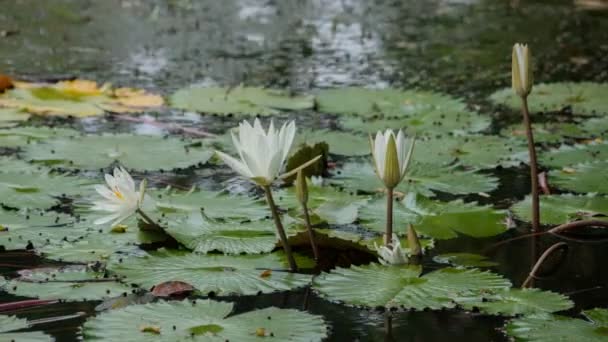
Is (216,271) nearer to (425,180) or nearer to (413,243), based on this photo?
(413,243)

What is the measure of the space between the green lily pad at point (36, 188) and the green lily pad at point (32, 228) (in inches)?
2.1

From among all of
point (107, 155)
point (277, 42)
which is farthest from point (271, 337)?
point (277, 42)

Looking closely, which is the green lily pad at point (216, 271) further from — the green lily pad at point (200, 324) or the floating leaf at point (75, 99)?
the floating leaf at point (75, 99)

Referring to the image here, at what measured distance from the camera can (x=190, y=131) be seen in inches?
117

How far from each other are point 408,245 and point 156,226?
49 centimetres

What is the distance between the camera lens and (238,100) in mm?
3334

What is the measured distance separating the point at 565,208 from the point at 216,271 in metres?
0.85

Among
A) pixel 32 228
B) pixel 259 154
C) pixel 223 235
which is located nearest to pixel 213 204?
pixel 223 235

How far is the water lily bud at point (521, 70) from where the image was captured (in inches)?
73.5

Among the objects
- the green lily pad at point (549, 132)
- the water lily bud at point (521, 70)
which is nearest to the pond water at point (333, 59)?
the green lily pad at point (549, 132)

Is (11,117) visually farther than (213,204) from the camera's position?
Yes

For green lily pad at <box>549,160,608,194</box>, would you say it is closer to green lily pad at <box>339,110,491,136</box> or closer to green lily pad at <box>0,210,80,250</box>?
green lily pad at <box>339,110,491,136</box>

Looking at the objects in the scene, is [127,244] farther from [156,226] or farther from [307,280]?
[307,280]

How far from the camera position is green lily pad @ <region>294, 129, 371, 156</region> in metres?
2.73
